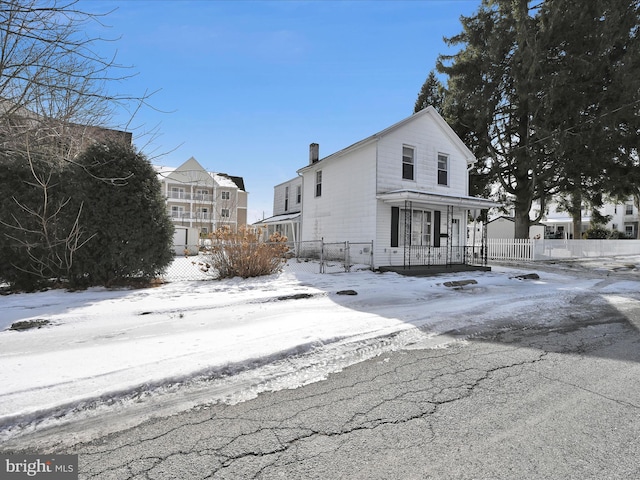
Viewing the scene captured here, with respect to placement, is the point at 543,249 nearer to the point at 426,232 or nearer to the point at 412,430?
the point at 426,232

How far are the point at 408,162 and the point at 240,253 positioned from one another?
28.2 feet

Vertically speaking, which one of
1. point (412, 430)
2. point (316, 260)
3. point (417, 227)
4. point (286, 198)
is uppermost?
point (286, 198)

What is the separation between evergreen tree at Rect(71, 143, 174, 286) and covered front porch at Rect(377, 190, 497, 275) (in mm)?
8196

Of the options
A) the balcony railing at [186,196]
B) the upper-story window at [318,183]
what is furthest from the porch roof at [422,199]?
the balcony railing at [186,196]

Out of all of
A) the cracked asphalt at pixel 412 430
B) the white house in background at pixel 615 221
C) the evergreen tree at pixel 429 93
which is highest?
the evergreen tree at pixel 429 93

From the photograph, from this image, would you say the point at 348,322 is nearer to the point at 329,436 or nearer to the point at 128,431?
the point at 329,436

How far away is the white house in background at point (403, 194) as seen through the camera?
1345 cm

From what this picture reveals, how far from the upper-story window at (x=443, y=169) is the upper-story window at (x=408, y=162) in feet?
5.73

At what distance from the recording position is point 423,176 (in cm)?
1477

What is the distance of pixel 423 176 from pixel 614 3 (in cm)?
1330

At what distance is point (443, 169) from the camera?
Result: 1560 cm

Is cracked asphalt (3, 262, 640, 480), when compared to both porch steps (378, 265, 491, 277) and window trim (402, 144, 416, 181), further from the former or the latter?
window trim (402, 144, 416, 181)

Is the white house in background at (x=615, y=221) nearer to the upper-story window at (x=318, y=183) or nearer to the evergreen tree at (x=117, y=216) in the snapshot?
the upper-story window at (x=318, y=183)

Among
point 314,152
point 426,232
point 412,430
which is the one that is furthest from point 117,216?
point 314,152
